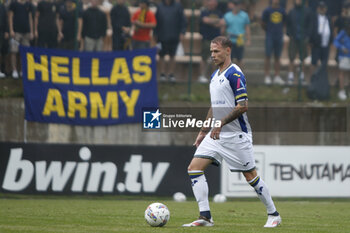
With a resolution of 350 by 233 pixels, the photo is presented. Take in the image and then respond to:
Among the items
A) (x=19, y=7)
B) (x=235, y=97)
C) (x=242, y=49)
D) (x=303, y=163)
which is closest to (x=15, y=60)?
(x=19, y=7)

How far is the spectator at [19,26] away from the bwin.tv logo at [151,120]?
3664 millimetres

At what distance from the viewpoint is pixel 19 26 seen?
18.4m

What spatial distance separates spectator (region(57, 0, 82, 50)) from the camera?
18.6 meters

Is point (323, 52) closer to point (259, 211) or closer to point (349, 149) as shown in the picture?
point (349, 149)

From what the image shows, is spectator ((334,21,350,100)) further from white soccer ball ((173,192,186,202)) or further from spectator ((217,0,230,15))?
white soccer ball ((173,192,186,202))

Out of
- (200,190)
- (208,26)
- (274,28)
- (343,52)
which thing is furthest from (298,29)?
(200,190)

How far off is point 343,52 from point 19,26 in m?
9.16

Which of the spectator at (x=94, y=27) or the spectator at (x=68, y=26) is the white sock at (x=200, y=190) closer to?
the spectator at (x=94, y=27)

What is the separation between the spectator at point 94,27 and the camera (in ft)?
61.4

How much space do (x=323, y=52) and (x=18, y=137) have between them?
8969mm

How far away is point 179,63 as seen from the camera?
19594mm

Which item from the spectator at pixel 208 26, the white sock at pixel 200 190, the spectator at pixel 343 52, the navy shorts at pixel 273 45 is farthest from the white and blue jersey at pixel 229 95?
the spectator at pixel 343 52

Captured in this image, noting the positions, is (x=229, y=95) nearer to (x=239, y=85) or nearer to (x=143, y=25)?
(x=239, y=85)

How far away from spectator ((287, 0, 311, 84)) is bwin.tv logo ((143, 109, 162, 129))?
166 inches
